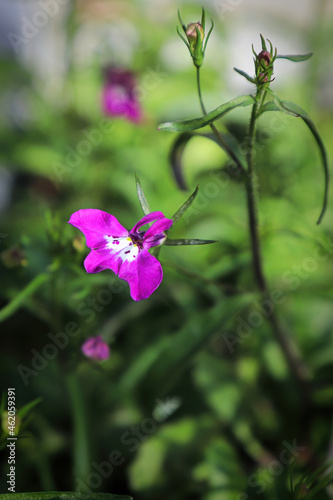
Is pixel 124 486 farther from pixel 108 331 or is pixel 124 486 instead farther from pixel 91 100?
pixel 91 100

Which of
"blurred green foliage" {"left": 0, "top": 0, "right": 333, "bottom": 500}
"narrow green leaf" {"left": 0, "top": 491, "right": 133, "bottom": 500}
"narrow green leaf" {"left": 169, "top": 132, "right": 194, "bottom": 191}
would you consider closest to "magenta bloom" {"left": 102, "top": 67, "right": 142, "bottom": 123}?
"blurred green foliage" {"left": 0, "top": 0, "right": 333, "bottom": 500}

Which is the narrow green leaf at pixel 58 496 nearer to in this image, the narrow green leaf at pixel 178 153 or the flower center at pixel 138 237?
the flower center at pixel 138 237

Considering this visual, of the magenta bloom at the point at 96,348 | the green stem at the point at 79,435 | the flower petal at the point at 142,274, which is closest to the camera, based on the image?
the flower petal at the point at 142,274

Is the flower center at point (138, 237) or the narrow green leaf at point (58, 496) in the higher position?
the flower center at point (138, 237)

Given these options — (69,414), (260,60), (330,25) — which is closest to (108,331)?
(69,414)

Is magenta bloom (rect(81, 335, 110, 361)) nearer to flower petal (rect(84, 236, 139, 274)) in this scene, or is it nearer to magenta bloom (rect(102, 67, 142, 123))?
flower petal (rect(84, 236, 139, 274))

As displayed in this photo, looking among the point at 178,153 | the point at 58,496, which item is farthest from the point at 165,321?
the point at 58,496

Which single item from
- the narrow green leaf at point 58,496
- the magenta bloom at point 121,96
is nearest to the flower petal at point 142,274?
the narrow green leaf at point 58,496

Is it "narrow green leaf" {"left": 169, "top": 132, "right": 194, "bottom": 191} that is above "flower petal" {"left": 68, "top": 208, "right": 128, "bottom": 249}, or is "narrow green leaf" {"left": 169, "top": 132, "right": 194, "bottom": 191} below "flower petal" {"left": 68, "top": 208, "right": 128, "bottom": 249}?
above
